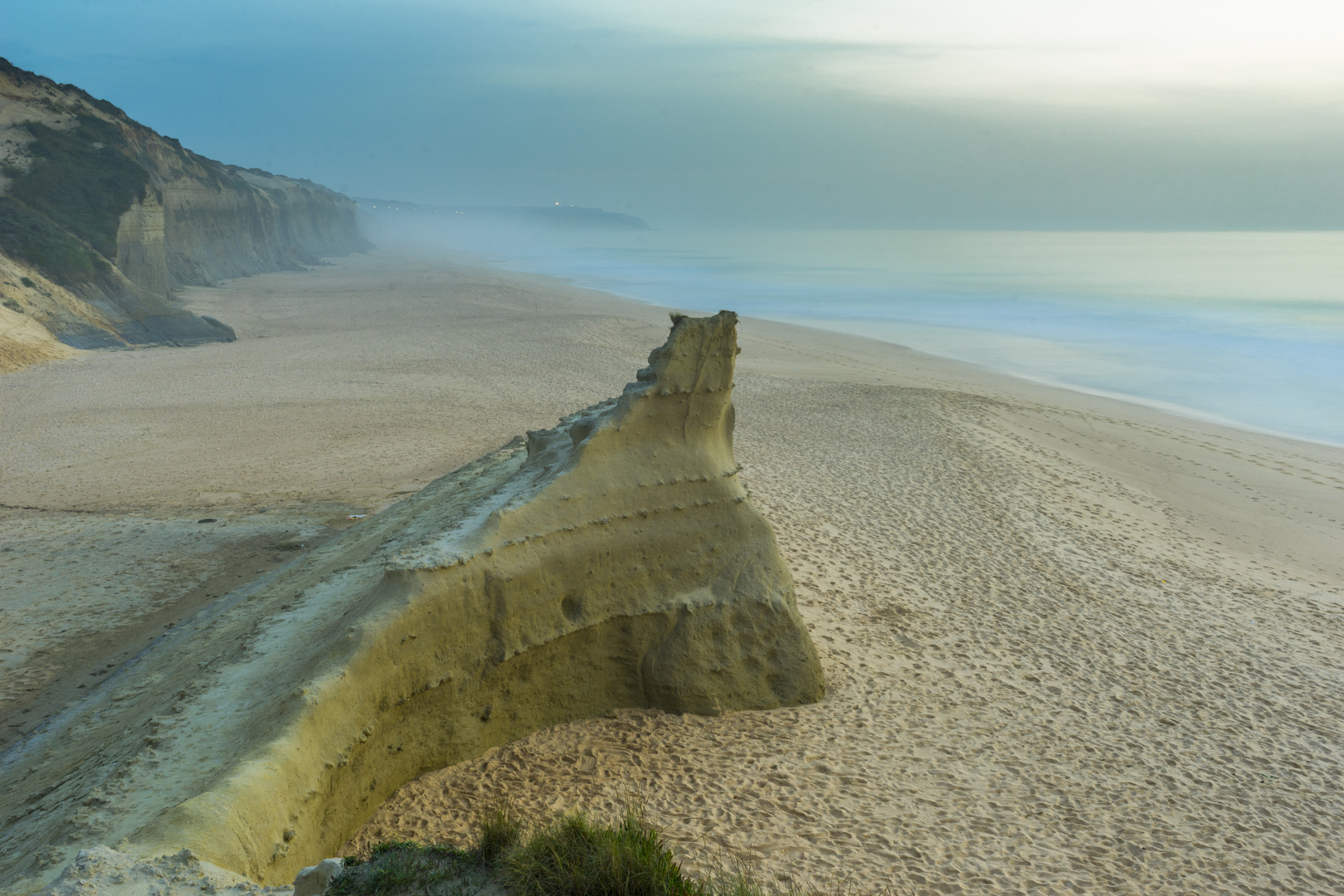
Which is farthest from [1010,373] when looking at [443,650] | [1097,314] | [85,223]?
[85,223]

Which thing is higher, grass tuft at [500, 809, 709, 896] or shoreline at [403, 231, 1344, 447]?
shoreline at [403, 231, 1344, 447]

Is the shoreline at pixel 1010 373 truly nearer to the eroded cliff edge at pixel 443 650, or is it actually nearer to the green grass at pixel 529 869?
the eroded cliff edge at pixel 443 650

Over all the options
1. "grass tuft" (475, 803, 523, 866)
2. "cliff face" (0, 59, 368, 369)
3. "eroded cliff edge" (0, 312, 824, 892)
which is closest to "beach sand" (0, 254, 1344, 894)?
"eroded cliff edge" (0, 312, 824, 892)

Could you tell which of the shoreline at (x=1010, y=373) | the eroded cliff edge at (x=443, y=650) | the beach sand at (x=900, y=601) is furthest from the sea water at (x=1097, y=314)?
the eroded cliff edge at (x=443, y=650)

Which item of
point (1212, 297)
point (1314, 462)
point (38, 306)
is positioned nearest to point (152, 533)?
point (38, 306)

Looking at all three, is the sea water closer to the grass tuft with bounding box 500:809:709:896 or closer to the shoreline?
the shoreline

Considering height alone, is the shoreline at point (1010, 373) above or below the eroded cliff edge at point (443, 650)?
above

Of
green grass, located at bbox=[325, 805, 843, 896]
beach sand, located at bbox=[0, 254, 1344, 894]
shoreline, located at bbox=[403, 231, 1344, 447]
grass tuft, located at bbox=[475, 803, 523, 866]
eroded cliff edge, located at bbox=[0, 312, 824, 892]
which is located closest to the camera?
green grass, located at bbox=[325, 805, 843, 896]
